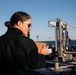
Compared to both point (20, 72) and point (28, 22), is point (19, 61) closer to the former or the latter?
point (20, 72)

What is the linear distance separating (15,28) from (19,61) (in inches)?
16.4

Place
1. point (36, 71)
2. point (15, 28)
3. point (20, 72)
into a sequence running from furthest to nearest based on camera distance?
point (15, 28) < point (20, 72) < point (36, 71)

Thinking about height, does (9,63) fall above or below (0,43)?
below

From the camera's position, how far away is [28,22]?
3.06m

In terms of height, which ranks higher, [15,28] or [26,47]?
[15,28]

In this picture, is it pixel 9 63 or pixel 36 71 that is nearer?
pixel 36 71

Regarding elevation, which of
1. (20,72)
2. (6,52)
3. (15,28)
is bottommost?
(20,72)

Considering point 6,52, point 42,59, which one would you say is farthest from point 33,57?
point 6,52

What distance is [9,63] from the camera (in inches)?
112

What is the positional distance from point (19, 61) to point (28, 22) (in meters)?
0.52

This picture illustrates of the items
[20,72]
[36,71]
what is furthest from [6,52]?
[36,71]

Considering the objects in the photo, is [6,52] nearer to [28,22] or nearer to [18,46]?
[18,46]

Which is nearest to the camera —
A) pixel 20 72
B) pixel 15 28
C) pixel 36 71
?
pixel 36 71

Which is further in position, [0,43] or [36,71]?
[0,43]
